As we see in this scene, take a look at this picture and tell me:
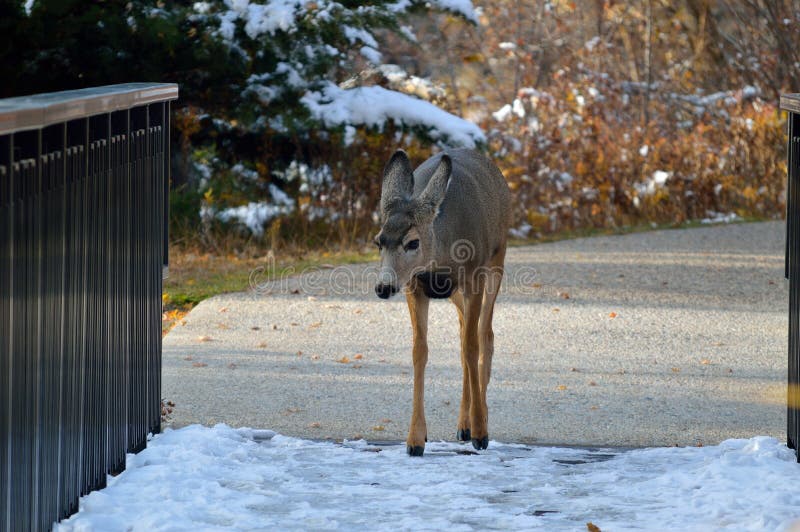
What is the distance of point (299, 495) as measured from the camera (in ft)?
19.4

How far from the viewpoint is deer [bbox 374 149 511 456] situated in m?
6.59

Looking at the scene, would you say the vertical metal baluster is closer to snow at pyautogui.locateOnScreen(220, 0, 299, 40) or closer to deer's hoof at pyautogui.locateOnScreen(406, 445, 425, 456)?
deer's hoof at pyautogui.locateOnScreen(406, 445, 425, 456)

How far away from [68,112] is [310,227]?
10827mm

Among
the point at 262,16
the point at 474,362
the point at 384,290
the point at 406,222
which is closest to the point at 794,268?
the point at 474,362

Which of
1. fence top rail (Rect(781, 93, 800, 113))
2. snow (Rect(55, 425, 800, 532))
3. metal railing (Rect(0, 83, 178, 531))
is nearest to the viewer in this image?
metal railing (Rect(0, 83, 178, 531))

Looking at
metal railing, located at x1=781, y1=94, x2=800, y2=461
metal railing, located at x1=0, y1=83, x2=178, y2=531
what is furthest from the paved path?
metal railing, located at x1=0, y1=83, x2=178, y2=531

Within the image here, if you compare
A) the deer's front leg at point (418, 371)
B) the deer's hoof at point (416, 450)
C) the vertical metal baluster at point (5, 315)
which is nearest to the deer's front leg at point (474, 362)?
the deer's front leg at point (418, 371)

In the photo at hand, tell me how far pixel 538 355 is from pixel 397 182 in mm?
3185

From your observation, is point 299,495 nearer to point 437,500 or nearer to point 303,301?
point 437,500

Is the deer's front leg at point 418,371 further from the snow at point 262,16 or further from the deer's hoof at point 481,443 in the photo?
the snow at point 262,16

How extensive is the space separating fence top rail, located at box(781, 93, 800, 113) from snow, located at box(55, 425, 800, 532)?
5.93 feet

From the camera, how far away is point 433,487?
6.05 metres

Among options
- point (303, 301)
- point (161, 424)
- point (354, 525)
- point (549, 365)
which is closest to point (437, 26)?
point (303, 301)

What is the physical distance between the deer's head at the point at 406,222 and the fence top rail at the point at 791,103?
1.83m
